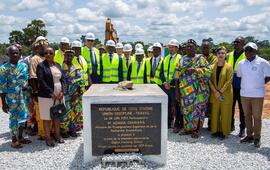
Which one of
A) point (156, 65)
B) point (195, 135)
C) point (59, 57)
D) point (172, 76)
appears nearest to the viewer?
point (195, 135)

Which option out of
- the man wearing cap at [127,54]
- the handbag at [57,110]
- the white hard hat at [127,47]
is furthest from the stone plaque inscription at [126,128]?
the white hard hat at [127,47]

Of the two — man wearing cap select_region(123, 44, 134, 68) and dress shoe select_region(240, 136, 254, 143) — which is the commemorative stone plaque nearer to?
dress shoe select_region(240, 136, 254, 143)

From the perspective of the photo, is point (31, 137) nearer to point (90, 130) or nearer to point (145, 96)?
point (90, 130)

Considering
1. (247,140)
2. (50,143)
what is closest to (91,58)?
(50,143)

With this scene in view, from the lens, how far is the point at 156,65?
23.3 ft

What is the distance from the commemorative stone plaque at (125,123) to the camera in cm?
460

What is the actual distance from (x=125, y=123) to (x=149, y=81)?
8.20 ft

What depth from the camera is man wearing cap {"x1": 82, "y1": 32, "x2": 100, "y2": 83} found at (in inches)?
288

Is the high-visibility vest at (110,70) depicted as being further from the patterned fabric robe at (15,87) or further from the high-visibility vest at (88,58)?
the patterned fabric robe at (15,87)

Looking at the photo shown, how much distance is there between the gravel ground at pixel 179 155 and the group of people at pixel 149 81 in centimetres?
23

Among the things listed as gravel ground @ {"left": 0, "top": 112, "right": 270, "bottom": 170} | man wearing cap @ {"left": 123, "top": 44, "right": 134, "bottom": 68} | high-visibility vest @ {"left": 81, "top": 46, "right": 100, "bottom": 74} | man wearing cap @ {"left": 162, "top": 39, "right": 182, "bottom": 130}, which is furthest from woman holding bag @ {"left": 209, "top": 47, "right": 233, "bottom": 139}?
high-visibility vest @ {"left": 81, "top": 46, "right": 100, "bottom": 74}

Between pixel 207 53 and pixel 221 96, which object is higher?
pixel 207 53

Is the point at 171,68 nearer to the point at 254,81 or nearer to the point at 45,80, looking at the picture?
the point at 254,81

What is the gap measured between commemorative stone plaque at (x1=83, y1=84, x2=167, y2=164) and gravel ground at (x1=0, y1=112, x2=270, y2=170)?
27cm
